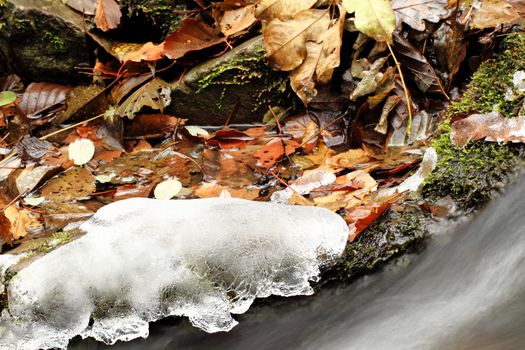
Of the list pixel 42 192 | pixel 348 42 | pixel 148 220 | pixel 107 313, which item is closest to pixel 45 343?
pixel 107 313

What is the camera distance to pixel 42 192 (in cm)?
274

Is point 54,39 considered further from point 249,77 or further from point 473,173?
point 473,173

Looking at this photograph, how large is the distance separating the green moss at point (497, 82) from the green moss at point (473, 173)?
0.18 m

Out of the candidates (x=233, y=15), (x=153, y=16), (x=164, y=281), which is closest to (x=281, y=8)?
(x=233, y=15)

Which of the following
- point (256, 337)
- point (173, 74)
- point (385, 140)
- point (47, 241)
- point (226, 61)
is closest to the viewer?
point (256, 337)

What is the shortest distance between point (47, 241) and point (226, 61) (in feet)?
4.44

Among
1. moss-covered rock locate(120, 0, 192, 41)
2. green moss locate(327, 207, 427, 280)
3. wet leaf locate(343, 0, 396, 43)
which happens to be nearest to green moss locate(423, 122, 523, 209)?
green moss locate(327, 207, 427, 280)

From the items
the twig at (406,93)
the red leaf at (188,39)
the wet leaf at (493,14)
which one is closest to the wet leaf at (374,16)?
the twig at (406,93)

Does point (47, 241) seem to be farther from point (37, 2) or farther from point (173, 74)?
point (37, 2)

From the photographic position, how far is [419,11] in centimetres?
255

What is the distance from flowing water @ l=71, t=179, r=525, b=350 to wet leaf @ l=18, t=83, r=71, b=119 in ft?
6.17

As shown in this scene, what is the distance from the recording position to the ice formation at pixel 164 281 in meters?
1.85

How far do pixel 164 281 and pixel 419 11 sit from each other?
5.45 ft

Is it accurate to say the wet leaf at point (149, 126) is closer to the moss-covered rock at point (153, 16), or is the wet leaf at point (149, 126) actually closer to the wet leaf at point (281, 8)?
the moss-covered rock at point (153, 16)
